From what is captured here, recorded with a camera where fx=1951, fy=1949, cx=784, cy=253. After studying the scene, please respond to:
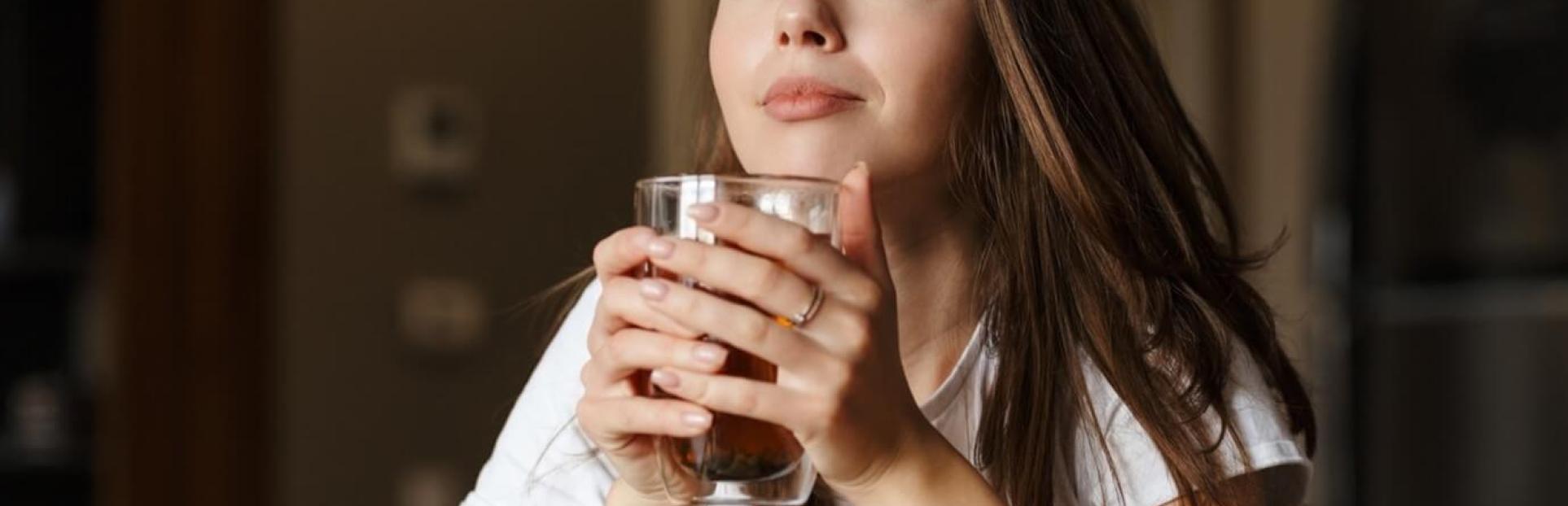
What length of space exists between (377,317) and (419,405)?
16 centimetres

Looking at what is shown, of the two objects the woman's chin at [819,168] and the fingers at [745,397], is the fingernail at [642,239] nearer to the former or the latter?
the fingers at [745,397]

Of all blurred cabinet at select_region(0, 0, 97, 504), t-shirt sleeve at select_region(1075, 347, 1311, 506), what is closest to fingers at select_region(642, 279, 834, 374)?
t-shirt sleeve at select_region(1075, 347, 1311, 506)

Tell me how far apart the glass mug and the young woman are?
4.0 inches

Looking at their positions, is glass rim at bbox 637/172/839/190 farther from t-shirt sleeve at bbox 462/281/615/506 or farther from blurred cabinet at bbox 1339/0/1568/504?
blurred cabinet at bbox 1339/0/1568/504

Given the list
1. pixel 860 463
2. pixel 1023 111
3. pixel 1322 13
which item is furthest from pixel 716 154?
pixel 1322 13

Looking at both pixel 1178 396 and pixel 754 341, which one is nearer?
pixel 754 341

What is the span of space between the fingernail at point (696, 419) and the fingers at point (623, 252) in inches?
3.2

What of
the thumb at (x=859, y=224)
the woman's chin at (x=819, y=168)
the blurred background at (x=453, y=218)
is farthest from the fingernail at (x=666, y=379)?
the blurred background at (x=453, y=218)

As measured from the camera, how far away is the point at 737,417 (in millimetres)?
983

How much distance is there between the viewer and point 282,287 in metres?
2.90

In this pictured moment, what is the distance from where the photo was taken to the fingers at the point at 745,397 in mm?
960

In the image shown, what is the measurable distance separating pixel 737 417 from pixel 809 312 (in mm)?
66

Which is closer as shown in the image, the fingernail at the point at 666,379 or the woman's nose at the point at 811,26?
the fingernail at the point at 666,379

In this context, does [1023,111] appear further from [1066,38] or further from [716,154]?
[716,154]
